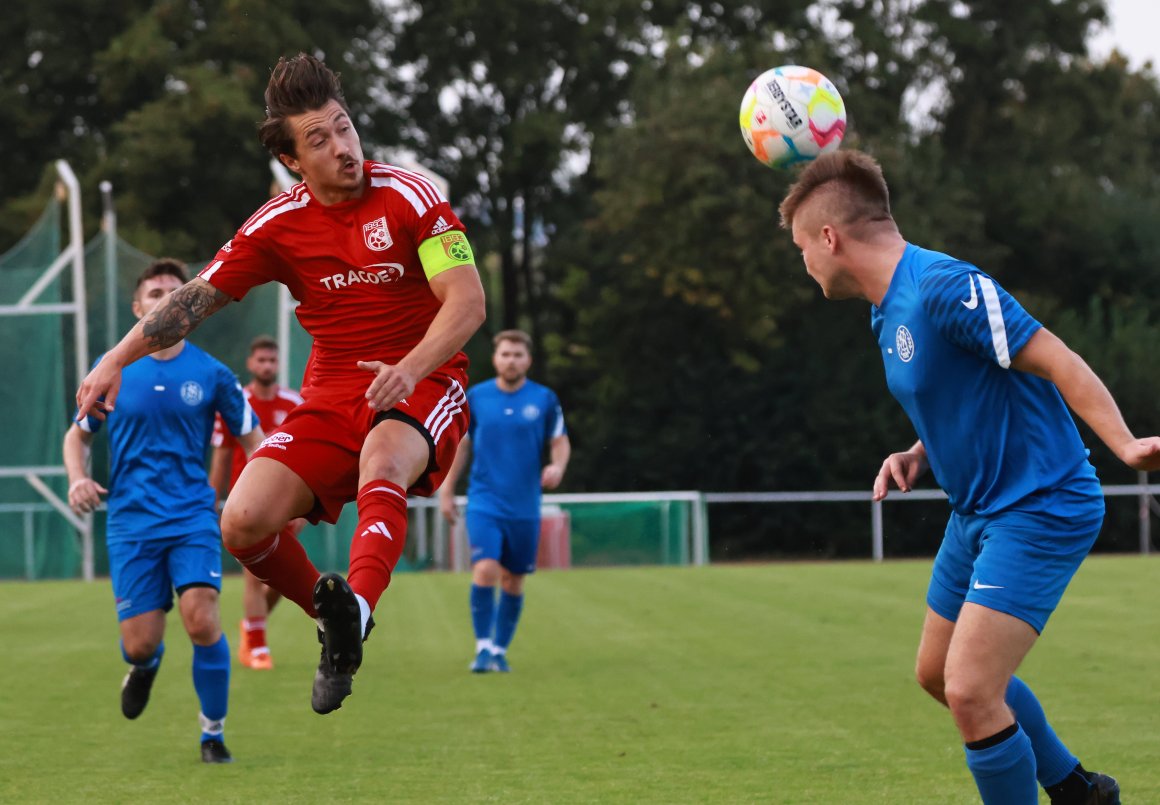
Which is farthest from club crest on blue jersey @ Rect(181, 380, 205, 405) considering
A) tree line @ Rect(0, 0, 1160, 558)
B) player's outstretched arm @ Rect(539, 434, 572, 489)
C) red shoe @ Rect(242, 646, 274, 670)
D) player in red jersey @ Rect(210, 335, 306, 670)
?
tree line @ Rect(0, 0, 1160, 558)

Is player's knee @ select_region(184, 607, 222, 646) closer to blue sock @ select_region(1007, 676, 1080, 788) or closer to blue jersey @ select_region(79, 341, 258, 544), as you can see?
blue jersey @ select_region(79, 341, 258, 544)

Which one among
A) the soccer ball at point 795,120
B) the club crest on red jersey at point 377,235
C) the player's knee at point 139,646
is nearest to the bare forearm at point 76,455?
the player's knee at point 139,646

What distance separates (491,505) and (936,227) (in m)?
23.9

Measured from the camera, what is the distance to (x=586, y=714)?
29.7 feet

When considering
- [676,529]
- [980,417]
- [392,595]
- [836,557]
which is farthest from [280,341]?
[980,417]

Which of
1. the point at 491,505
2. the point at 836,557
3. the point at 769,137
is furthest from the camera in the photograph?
the point at 836,557

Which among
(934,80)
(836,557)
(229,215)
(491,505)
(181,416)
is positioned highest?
(934,80)

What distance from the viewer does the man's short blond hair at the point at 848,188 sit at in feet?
16.2

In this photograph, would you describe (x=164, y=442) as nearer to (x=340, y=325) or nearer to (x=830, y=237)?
(x=340, y=325)

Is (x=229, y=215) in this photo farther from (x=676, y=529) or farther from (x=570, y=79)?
(x=676, y=529)

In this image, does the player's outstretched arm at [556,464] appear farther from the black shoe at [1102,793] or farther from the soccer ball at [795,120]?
the black shoe at [1102,793]

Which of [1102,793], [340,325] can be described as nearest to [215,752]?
[340,325]

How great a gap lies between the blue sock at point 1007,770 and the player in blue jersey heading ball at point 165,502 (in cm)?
399

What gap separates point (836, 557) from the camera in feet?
109
